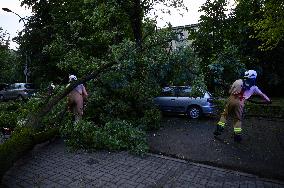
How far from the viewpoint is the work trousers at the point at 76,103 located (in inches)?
423

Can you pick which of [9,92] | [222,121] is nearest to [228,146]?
[222,121]

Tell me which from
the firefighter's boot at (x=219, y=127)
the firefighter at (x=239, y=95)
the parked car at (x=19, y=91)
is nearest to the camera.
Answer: the firefighter at (x=239, y=95)

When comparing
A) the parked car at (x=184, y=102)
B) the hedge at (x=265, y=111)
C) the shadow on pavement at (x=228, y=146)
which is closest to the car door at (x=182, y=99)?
the parked car at (x=184, y=102)

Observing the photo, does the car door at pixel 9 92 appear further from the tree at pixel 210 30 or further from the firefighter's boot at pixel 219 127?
the firefighter's boot at pixel 219 127

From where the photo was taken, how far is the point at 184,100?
15547 mm

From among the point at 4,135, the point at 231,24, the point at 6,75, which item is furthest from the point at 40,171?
the point at 6,75

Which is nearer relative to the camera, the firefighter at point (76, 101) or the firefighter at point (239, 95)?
the firefighter at point (239, 95)

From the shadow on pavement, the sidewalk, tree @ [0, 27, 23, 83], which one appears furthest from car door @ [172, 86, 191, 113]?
tree @ [0, 27, 23, 83]

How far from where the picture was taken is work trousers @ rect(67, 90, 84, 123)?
423 inches

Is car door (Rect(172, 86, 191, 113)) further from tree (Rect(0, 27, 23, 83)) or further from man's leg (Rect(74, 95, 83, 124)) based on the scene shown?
tree (Rect(0, 27, 23, 83))

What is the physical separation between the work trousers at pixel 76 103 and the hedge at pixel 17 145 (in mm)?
1296

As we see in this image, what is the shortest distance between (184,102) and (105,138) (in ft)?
23.1

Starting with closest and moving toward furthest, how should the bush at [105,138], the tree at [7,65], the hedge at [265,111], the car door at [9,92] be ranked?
1. the bush at [105,138]
2. the hedge at [265,111]
3. the car door at [9,92]
4. the tree at [7,65]

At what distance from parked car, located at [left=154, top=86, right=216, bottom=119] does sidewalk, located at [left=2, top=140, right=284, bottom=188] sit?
699 centimetres
